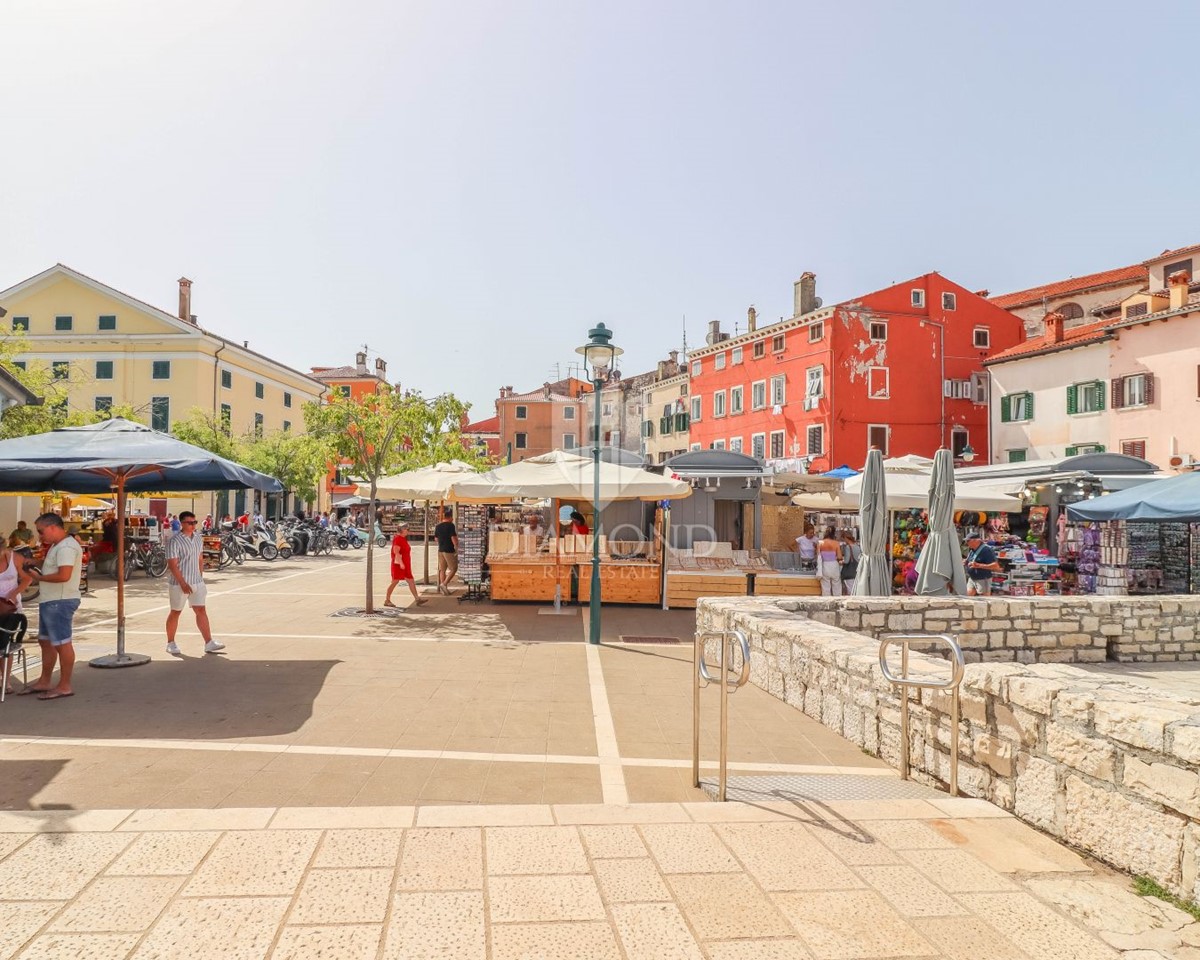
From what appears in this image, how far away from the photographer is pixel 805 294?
39.3 metres

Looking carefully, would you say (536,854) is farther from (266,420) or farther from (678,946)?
(266,420)

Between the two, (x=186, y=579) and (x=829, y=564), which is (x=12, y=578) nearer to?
(x=186, y=579)

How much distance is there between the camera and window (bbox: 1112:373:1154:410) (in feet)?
84.5

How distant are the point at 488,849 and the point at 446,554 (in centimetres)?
1282

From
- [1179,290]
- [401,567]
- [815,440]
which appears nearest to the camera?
[401,567]

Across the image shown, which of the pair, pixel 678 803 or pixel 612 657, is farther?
pixel 612 657

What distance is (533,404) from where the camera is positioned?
2667 inches

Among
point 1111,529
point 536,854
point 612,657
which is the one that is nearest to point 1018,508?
point 1111,529

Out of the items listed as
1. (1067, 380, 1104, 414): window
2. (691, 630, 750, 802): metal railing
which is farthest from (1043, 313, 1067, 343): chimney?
(691, 630, 750, 802): metal railing

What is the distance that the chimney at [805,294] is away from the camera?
39.1m

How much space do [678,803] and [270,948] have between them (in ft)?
7.39

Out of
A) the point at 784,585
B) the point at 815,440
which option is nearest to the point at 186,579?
the point at 784,585

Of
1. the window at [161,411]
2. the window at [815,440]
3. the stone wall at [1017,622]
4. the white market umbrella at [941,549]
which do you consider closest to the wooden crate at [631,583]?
the white market umbrella at [941,549]

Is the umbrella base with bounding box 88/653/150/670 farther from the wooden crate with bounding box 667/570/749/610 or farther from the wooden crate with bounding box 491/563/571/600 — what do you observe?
the wooden crate with bounding box 667/570/749/610
